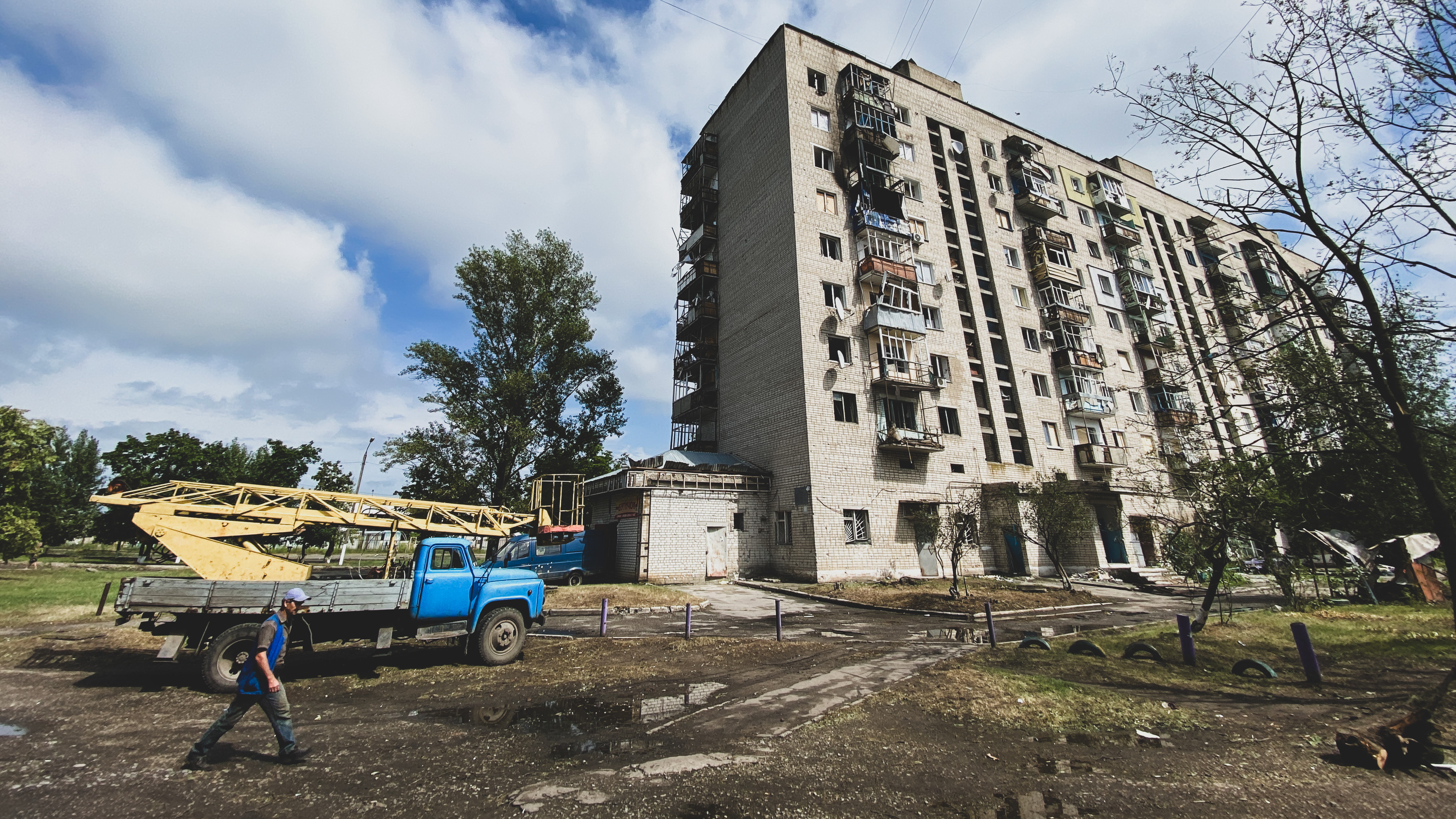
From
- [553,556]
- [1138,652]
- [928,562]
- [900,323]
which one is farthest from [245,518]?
[900,323]

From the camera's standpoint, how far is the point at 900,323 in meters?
27.8

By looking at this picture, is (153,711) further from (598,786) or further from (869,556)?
(869,556)

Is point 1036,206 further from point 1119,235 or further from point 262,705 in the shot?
point 262,705

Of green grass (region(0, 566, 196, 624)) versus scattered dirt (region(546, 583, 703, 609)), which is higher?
green grass (region(0, 566, 196, 624))

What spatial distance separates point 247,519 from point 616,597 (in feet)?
36.1

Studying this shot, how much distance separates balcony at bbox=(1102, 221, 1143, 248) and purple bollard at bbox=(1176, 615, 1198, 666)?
42.6m

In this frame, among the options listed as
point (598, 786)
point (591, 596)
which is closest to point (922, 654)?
point (598, 786)

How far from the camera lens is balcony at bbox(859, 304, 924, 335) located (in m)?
27.4

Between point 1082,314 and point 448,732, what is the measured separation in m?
42.0

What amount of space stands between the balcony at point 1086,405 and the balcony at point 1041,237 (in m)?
11.0

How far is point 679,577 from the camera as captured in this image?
23.9 metres

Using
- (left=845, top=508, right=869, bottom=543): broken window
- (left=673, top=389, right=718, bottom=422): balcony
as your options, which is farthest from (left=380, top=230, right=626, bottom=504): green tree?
(left=845, top=508, right=869, bottom=543): broken window

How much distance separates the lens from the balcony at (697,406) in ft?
108

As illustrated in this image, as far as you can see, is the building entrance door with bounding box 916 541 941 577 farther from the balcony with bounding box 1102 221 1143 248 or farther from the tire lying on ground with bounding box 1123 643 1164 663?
A: the balcony with bounding box 1102 221 1143 248
